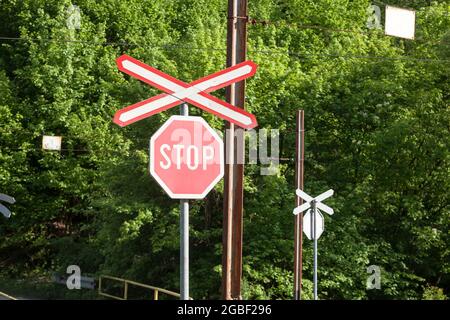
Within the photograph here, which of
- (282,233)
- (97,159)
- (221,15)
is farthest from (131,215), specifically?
(221,15)

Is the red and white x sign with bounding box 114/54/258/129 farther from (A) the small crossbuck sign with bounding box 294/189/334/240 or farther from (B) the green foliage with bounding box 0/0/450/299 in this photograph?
(B) the green foliage with bounding box 0/0/450/299

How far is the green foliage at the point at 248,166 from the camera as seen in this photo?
28406 millimetres

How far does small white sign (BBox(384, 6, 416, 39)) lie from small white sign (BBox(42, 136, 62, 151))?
16.5 m

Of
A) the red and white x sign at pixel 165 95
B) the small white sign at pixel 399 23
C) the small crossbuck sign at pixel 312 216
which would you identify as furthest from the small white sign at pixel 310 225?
the red and white x sign at pixel 165 95

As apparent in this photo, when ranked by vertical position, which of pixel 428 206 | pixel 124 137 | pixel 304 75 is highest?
pixel 304 75

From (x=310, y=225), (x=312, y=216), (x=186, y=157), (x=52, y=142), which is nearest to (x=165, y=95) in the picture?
(x=186, y=157)

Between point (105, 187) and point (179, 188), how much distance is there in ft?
85.8

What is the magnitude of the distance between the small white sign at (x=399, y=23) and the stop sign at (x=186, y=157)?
18.1m

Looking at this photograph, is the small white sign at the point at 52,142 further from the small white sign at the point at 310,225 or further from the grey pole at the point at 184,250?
the grey pole at the point at 184,250

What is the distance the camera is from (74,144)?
121 ft

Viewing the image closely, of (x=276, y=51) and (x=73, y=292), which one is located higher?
(x=276, y=51)

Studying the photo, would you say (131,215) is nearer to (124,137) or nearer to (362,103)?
(124,137)

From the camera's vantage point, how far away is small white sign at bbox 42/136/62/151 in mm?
34625

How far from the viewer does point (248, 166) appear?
97.1ft
